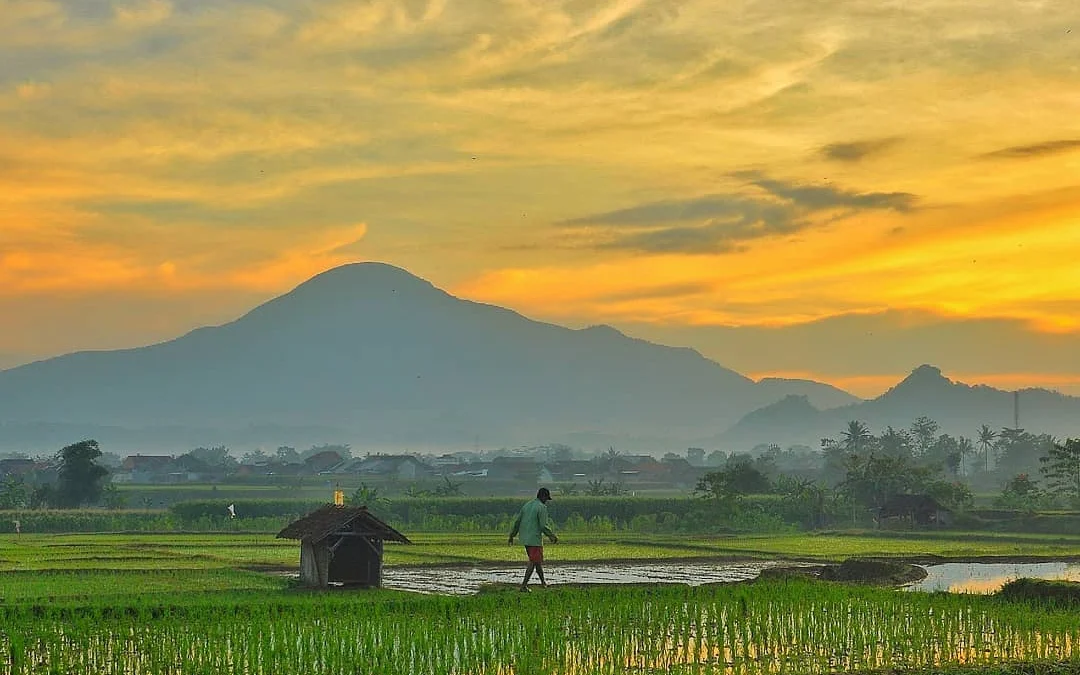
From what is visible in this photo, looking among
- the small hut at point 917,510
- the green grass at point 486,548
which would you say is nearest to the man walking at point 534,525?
the green grass at point 486,548

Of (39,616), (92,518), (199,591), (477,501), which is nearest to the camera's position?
(39,616)

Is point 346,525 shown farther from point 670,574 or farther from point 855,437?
point 855,437

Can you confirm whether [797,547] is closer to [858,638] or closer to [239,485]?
[858,638]

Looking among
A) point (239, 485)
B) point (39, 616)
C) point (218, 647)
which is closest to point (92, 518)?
point (39, 616)

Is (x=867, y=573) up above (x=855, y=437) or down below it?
below

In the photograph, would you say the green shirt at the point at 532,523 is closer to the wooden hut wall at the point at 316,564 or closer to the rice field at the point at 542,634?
the rice field at the point at 542,634

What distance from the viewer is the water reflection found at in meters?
31.9

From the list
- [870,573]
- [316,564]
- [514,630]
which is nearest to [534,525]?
[514,630]

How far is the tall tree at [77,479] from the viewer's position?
242ft

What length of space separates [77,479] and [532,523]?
57455mm

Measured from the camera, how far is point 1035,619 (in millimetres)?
21094

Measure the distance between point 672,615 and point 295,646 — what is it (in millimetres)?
6459

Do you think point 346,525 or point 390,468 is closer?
point 346,525

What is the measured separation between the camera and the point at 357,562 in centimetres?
2719
